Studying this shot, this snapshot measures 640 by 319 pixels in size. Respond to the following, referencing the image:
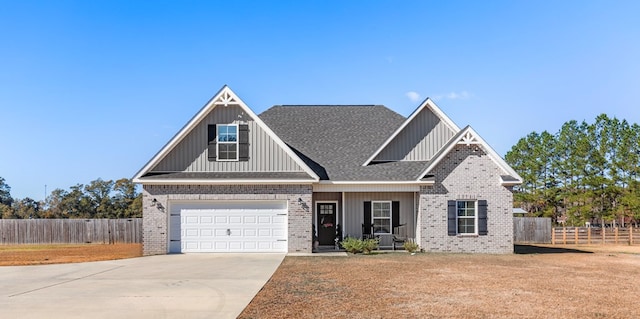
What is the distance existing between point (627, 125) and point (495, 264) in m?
32.2

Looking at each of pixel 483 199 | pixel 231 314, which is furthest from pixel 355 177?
pixel 231 314

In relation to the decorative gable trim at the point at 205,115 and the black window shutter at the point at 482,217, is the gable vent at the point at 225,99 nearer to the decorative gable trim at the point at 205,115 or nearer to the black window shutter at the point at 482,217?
the decorative gable trim at the point at 205,115

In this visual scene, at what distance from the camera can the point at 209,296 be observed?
10.8 meters

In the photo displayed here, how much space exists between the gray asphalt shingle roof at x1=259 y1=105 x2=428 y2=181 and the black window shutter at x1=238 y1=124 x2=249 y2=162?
293 centimetres

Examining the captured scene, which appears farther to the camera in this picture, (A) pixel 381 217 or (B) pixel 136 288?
(A) pixel 381 217

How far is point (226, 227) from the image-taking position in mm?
20641

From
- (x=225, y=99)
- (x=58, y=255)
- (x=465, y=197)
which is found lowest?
(x=58, y=255)

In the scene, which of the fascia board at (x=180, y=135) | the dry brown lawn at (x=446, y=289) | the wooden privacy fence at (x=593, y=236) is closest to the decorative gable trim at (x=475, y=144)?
the dry brown lawn at (x=446, y=289)

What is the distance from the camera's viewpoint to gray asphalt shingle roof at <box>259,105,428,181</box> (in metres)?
22.0

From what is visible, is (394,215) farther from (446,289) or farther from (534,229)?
(534,229)

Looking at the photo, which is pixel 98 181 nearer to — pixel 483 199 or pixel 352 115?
pixel 352 115

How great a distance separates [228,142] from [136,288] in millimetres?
9748

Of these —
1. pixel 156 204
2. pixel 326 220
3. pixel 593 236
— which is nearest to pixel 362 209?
pixel 326 220

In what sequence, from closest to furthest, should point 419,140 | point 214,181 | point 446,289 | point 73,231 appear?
point 446,289 < point 214,181 < point 419,140 < point 73,231
